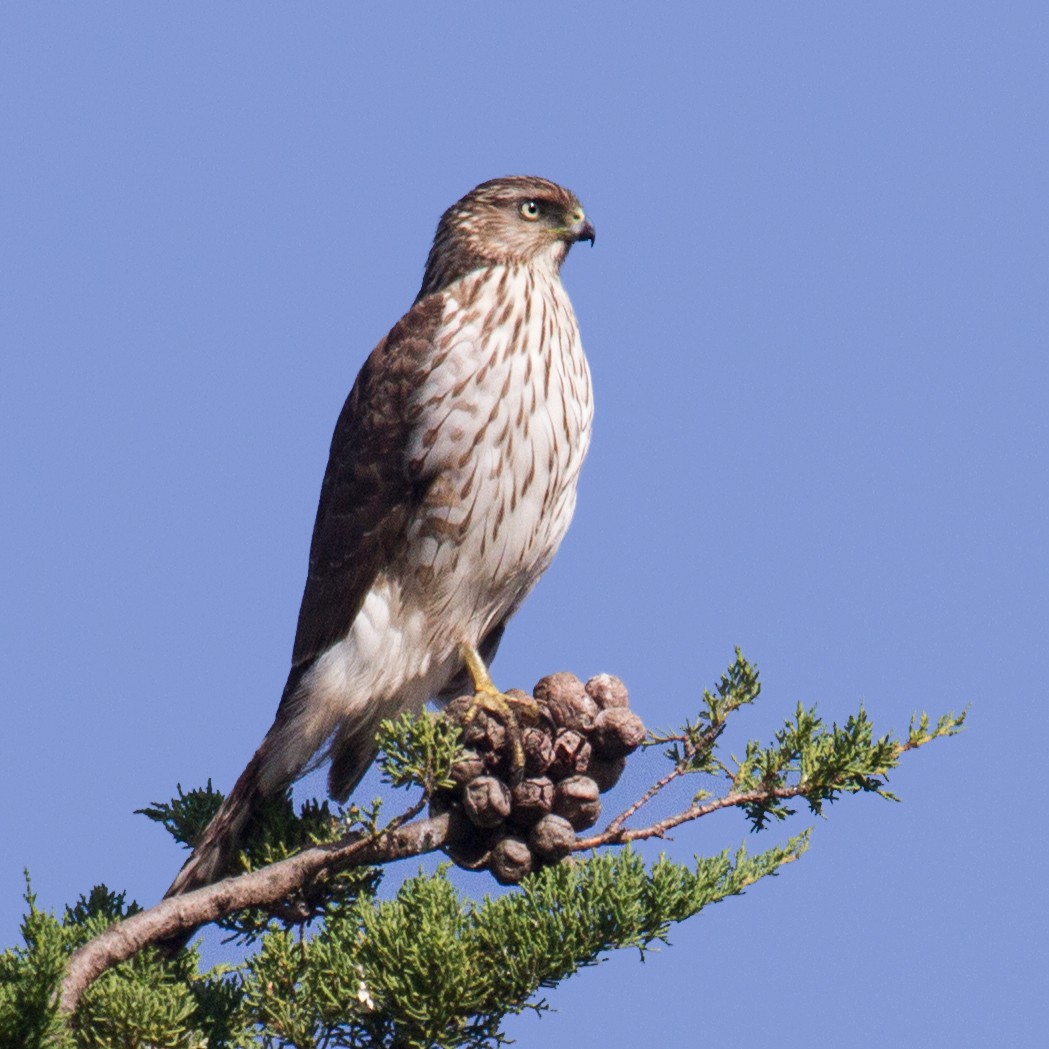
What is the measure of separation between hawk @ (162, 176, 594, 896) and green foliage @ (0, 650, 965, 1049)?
3.30 ft

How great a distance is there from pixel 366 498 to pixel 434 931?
1787 mm

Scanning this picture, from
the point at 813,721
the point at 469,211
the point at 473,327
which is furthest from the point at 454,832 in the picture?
the point at 469,211

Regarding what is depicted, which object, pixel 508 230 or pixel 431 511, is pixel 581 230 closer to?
pixel 508 230

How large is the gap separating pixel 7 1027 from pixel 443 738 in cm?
105

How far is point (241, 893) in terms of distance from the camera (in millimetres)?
3391

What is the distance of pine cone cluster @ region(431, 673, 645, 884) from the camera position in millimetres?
3684

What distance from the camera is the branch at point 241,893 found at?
314cm

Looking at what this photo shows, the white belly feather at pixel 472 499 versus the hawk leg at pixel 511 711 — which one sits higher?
the white belly feather at pixel 472 499

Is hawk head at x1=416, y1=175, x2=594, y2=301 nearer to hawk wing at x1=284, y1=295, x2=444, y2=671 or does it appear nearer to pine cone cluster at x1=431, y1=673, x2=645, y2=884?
hawk wing at x1=284, y1=295, x2=444, y2=671

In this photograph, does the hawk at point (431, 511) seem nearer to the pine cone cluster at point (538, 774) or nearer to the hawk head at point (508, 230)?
the hawk head at point (508, 230)

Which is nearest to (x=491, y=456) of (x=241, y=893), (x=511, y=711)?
(x=511, y=711)

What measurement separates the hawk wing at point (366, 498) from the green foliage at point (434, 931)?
3.87 feet

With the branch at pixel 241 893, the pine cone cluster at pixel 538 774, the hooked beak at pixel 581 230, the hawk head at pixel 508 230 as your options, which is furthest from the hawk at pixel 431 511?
the branch at pixel 241 893

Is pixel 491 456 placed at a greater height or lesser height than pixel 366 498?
lesser
